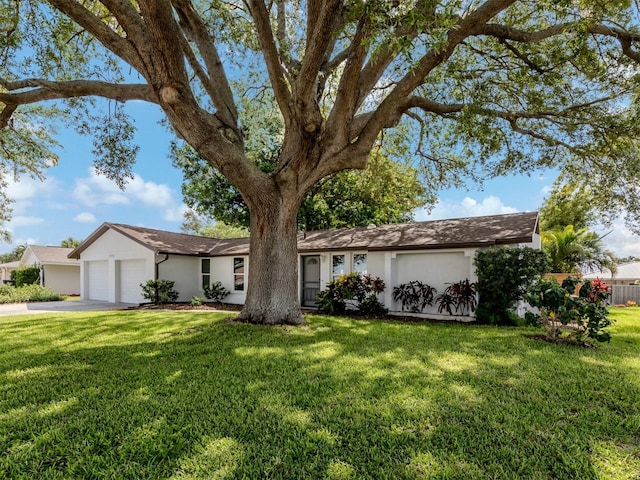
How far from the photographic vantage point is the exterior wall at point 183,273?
52.1 ft

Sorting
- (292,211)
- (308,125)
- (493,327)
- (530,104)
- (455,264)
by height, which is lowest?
(493,327)

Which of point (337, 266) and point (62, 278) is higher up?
point (337, 266)

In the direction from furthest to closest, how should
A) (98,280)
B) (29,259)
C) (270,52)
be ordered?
(29,259) → (98,280) → (270,52)

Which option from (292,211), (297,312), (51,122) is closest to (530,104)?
(292,211)

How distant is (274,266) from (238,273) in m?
7.63

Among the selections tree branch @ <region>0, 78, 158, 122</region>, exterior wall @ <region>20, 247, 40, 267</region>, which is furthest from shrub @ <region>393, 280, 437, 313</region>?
exterior wall @ <region>20, 247, 40, 267</region>

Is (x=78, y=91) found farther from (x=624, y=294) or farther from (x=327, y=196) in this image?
(x=624, y=294)

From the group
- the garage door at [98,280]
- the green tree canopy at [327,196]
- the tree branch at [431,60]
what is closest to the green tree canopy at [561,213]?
the green tree canopy at [327,196]

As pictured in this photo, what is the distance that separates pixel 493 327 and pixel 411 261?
12.3 feet

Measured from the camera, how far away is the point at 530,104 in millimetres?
9305

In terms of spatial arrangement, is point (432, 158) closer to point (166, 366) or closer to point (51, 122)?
point (166, 366)

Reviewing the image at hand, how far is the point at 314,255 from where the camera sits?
47.5 ft

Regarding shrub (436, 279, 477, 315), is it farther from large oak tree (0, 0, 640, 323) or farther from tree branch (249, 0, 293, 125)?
tree branch (249, 0, 293, 125)

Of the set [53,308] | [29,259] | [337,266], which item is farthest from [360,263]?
[29,259]
